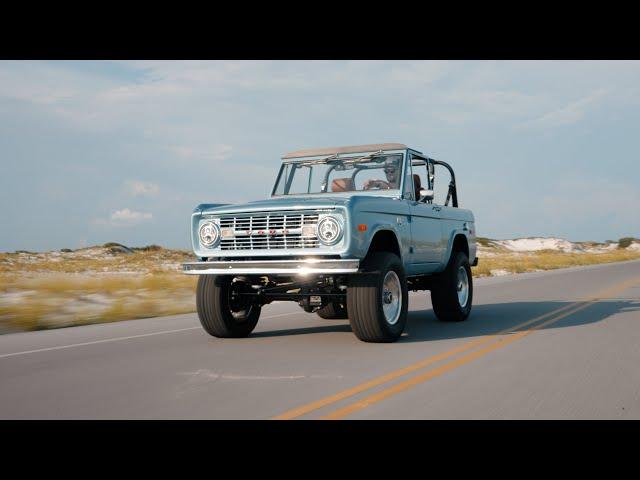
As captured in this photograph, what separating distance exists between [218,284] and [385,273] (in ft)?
6.99

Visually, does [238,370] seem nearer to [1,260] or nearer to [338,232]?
[338,232]

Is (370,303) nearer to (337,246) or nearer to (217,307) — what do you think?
(337,246)

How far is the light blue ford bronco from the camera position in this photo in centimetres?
881

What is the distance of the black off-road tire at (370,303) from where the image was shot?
879 cm

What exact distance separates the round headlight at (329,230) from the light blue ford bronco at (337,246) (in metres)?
0.01

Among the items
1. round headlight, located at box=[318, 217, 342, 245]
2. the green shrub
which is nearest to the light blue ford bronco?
round headlight, located at box=[318, 217, 342, 245]

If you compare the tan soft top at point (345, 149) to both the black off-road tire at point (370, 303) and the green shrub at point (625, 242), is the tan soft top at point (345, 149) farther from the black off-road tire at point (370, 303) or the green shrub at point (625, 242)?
the green shrub at point (625, 242)

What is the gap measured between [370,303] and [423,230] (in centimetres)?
231

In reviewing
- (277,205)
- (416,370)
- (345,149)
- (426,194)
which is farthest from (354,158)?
(416,370)

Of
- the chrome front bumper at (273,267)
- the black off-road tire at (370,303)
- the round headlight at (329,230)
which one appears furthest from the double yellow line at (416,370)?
the round headlight at (329,230)

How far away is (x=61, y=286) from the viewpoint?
1694 centimetres

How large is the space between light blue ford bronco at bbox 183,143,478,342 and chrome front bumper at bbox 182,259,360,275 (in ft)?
0.04
